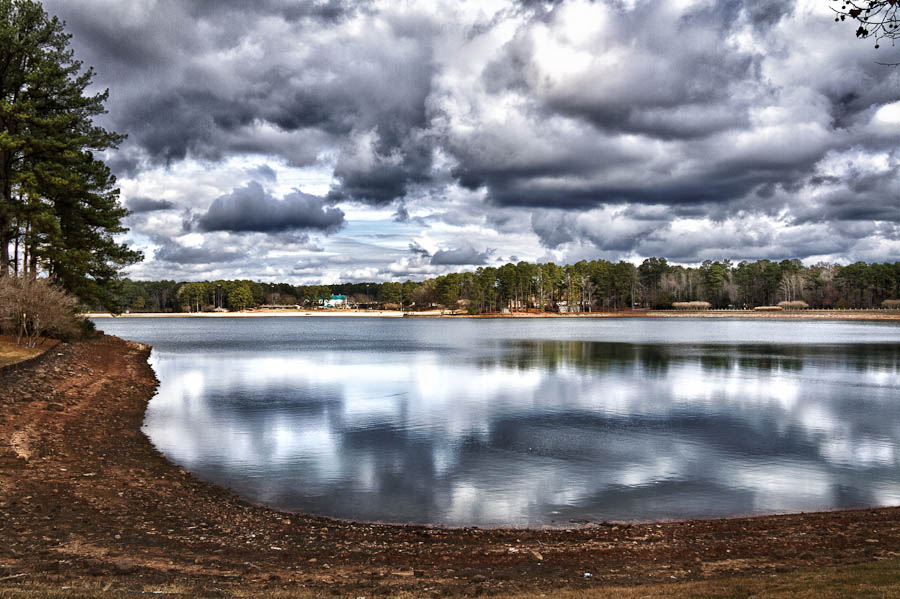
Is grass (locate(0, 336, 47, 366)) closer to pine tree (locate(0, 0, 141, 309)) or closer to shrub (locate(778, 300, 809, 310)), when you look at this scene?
pine tree (locate(0, 0, 141, 309))

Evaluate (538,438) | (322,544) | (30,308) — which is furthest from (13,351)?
(322,544)

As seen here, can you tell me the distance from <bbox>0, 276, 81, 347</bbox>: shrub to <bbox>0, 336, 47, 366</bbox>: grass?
0.61 meters

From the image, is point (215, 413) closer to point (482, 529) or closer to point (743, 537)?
point (482, 529)

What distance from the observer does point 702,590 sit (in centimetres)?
758

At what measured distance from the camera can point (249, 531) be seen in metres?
11.1

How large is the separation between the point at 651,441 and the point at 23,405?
21.3 meters

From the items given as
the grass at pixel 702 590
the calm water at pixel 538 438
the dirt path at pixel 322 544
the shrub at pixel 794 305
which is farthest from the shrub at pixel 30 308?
the shrub at pixel 794 305

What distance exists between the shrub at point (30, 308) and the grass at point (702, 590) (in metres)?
29.8

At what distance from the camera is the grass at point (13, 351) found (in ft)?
90.2

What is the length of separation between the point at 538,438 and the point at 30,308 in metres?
29.2

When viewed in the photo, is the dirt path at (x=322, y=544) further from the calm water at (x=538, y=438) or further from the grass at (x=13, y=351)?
the grass at (x=13, y=351)

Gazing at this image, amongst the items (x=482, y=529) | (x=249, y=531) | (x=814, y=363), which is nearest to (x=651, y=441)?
(x=482, y=529)

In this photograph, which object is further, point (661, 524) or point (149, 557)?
point (661, 524)

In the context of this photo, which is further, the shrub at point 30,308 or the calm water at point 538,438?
the shrub at point 30,308
